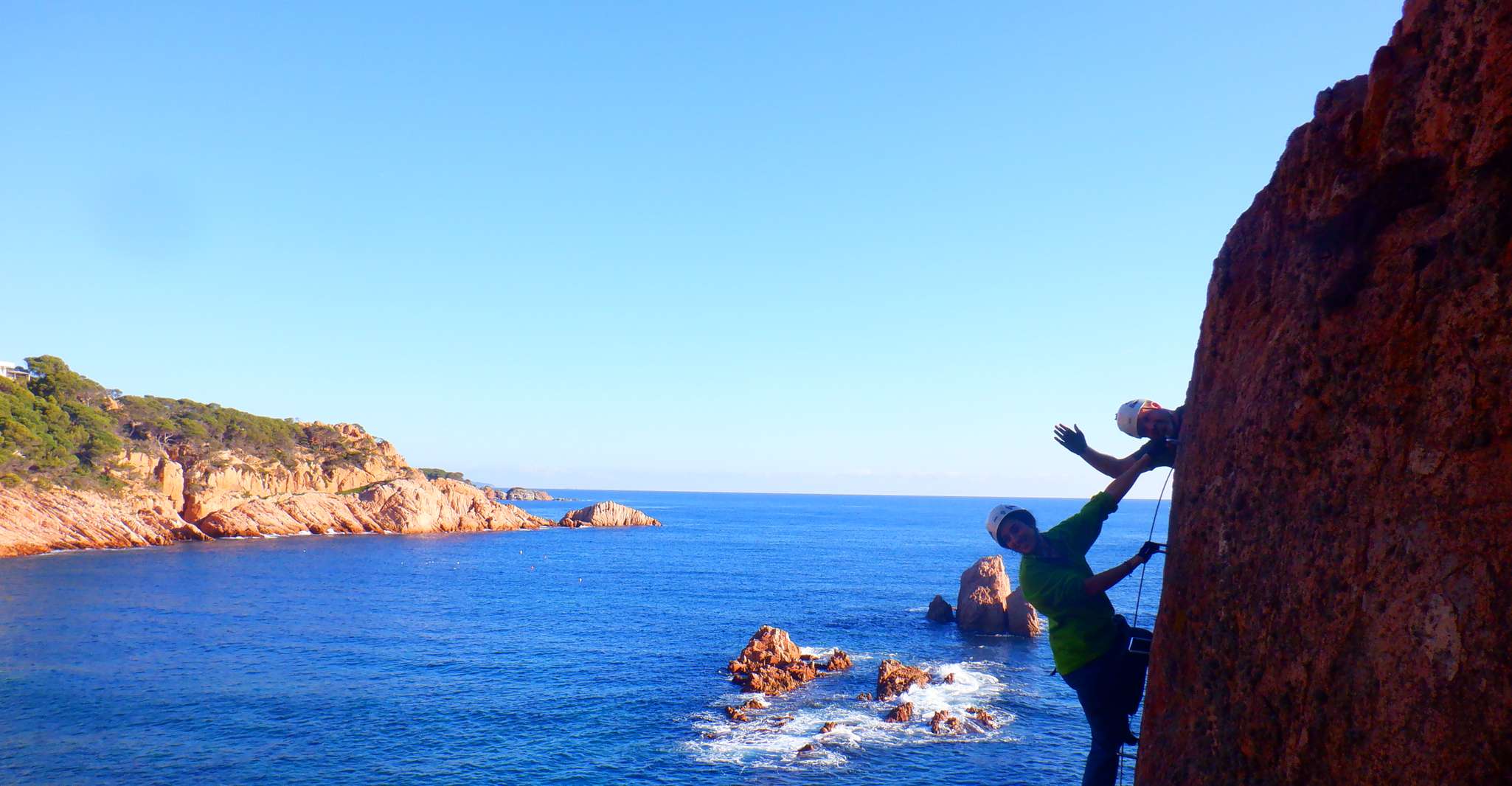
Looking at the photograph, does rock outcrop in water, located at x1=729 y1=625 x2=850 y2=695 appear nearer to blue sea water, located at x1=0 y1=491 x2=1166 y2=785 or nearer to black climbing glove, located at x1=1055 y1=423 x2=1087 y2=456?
blue sea water, located at x1=0 y1=491 x2=1166 y2=785

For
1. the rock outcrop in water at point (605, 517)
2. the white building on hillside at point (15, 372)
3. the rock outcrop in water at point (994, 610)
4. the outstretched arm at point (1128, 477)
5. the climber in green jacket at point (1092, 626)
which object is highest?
the white building on hillside at point (15, 372)

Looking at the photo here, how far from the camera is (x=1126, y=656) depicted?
6023 millimetres

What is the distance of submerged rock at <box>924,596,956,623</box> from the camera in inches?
2141

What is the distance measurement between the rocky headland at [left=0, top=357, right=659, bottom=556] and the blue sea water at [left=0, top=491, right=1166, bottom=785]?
7.19m

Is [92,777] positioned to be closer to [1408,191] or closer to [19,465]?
[1408,191]

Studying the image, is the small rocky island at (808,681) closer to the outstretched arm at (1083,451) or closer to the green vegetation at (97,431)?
the outstretched arm at (1083,451)

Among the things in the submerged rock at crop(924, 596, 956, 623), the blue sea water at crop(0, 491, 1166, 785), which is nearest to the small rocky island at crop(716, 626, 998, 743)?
the blue sea water at crop(0, 491, 1166, 785)

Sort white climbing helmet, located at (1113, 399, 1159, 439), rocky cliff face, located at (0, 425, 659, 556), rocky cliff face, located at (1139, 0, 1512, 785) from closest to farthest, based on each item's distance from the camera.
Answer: rocky cliff face, located at (1139, 0, 1512, 785) → white climbing helmet, located at (1113, 399, 1159, 439) → rocky cliff face, located at (0, 425, 659, 556)

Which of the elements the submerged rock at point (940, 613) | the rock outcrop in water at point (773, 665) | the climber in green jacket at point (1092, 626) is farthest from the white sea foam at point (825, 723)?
the climber in green jacket at point (1092, 626)

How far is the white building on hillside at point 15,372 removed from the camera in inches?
3555

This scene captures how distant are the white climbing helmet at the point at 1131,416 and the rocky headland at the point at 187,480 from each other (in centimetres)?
9594

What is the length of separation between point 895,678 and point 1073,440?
3292 cm

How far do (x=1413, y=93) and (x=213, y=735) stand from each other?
3802 centimetres

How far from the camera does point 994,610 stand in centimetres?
5028
